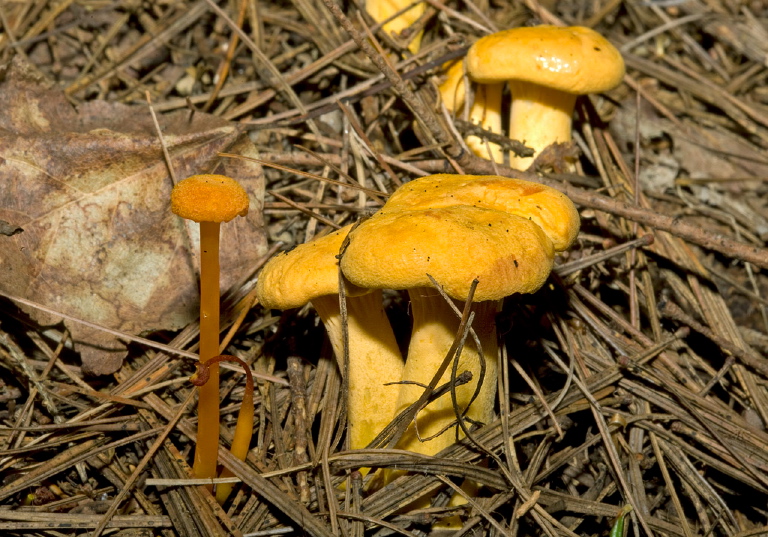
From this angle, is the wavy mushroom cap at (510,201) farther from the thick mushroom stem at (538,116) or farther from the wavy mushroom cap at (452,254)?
the thick mushroom stem at (538,116)

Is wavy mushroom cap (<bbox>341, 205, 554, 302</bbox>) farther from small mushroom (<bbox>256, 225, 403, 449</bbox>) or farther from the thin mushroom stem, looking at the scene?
the thin mushroom stem

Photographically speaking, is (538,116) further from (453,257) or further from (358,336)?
(453,257)

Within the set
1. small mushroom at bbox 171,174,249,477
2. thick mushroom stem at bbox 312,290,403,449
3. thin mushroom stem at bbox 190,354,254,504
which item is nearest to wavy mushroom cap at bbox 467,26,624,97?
thick mushroom stem at bbox 312,290,403,449

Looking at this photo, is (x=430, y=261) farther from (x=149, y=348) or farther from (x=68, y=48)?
(x=68, y=48)

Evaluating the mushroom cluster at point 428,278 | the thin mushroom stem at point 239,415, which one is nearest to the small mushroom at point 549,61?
the mushroom cluster at point 428,278

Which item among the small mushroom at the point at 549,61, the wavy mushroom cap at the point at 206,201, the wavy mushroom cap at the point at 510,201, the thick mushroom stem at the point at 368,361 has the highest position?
the wavy mushroom cap at the point at 206,201

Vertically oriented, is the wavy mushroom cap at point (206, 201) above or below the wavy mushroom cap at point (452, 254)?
above

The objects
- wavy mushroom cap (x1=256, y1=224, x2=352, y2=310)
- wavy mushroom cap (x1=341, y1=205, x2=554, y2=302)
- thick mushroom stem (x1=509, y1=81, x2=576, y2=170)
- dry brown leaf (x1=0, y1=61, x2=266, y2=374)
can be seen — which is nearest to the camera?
wavy mushroom cap (x1=341, y1=205, x2=554, y2=302)
